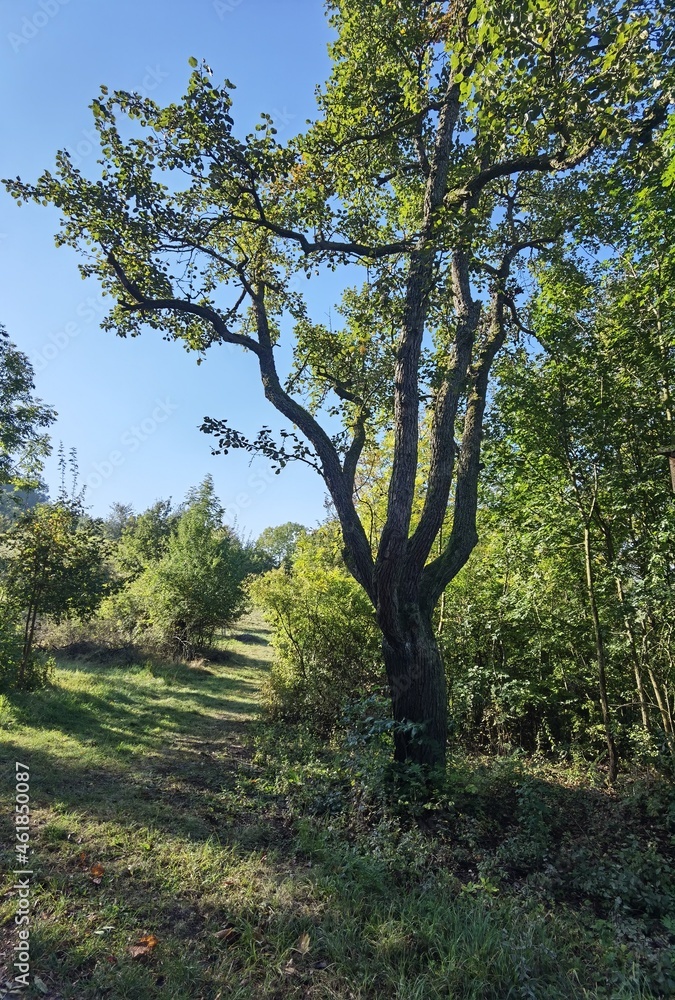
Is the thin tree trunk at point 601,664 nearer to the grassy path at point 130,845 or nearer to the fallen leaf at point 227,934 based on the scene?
the grassy path at point 130,845

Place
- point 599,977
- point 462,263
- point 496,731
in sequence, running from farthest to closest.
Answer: point 496,731 < point 462,263 < point 599,977

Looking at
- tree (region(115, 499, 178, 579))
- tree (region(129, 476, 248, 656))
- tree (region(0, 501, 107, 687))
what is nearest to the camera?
tree (region(0, 501, 107, 687))

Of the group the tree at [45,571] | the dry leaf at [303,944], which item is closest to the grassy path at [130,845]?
the dry leaf at [303,944]

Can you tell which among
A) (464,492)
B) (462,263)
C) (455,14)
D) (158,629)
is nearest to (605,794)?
(464,492)

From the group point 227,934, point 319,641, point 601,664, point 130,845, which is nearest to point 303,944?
point 227,934

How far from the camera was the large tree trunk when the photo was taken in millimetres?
4637

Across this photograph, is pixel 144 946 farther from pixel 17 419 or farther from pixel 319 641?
pixel 17 419

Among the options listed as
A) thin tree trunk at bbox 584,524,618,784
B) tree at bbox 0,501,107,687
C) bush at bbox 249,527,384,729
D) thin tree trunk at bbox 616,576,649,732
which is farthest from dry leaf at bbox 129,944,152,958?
tree at bbox 0,501,107,687

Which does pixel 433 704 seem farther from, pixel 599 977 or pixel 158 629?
pixel 158 629

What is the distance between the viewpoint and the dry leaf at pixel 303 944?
8.66 ft

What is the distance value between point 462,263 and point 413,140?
185 cm

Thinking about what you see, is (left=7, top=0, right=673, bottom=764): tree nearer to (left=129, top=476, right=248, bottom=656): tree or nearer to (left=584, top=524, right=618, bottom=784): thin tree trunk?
(left=584, top=524, right=618, bottom=784): thin tree trunk

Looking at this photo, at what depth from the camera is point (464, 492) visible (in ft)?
18.1

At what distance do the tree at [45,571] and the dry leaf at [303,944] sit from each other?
746 cm
